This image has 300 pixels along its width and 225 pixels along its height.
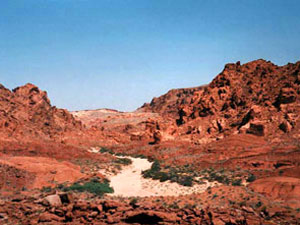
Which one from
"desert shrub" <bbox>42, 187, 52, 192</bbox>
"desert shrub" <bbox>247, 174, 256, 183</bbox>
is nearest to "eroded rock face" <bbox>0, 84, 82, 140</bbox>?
"desert shrub" <bbox>42, 187, 52, 192</bbox>

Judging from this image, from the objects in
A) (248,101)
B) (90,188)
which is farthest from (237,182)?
(248,101)

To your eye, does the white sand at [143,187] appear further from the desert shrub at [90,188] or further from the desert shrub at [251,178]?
the desert shrub at [251,178]

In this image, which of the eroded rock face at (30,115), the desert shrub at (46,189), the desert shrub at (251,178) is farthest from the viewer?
the eroded rock face at (30,115)

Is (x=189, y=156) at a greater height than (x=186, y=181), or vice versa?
(x=189, y=156)

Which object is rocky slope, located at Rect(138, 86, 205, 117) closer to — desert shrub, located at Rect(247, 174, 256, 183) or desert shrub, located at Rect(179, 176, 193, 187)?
desert shrub, located at Rect(179, 176, 193, 187)

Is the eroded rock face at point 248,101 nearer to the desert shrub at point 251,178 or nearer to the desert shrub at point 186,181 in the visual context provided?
the desert shrub at point 251,178

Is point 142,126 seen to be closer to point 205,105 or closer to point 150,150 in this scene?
point 205,105

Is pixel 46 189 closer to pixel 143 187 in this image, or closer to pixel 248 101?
pixel 143 187

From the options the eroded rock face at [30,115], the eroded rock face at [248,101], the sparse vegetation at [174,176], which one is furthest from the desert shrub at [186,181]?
the eroded rock face at [30,115]

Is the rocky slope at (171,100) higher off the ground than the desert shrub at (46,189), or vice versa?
the rocky slope at (171,100)

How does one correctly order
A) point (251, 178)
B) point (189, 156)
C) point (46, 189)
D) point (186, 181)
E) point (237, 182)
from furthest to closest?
point (189, 156) < point (186, 181) < point (251, 178) < point (237, 182) < point (46, 189)

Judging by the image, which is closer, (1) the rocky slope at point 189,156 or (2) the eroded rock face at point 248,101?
(1) the rocky slope at point 189,156

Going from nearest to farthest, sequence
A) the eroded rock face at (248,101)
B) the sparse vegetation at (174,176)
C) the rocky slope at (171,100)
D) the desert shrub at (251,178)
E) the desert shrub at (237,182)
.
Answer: the desert shrub at (237,182)
the desert shrub at (251,178)
the sparse vegetation at (174,176)
the eroded rock face at (248,101)
the rocky slope at (171,100)

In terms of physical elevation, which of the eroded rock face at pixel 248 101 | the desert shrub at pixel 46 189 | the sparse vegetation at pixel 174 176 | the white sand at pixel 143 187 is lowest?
the white sand at pixel 143 187
